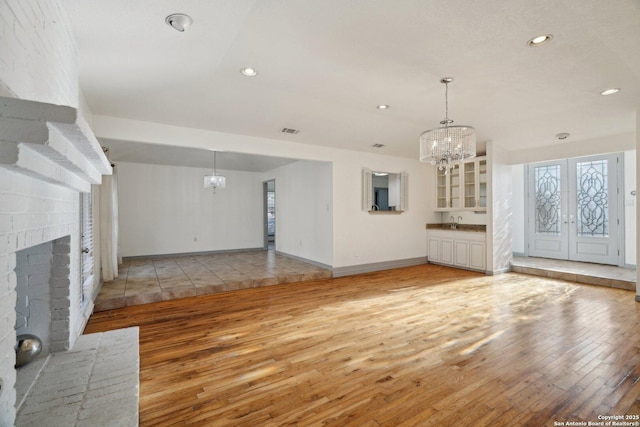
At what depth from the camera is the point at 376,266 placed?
681 centimetres

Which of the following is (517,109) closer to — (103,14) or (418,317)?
(418,317)

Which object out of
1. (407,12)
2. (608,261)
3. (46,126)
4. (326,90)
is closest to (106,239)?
(326,90)

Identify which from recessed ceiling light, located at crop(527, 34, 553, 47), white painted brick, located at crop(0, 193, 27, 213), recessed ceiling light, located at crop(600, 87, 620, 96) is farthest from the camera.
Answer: recessed ceiling light, located at crop(600, 87, 620, 96)

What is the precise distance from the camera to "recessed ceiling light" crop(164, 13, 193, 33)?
2.12 m

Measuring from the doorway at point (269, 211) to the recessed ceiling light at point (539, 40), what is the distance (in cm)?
692

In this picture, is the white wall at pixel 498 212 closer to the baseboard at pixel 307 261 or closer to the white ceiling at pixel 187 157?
the baseboard at pixel 307 261

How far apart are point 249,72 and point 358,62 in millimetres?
1188

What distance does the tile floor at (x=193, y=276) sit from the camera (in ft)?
14.5

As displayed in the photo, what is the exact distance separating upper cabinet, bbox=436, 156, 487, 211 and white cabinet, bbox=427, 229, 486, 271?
0.65 meters

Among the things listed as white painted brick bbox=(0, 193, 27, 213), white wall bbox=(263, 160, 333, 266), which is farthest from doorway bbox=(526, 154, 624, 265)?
white painted brick bbox=(0, 193, 27, 213)

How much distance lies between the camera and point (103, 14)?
2074 millimetres

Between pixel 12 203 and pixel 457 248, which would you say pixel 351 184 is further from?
pixel 12 203

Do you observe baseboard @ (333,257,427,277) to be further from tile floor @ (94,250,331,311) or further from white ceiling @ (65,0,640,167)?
white ceiling @ (65,0,640,167)

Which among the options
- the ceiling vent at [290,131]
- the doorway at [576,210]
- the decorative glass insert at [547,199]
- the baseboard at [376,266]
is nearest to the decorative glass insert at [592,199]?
the doorway at [576,210]
